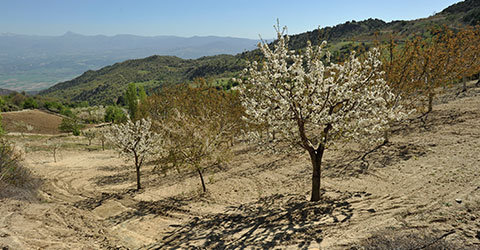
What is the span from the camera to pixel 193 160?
16.3 m

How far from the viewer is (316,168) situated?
40.6 feet

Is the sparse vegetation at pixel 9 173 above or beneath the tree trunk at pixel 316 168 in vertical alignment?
beneath

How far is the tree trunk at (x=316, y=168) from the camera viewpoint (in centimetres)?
1220

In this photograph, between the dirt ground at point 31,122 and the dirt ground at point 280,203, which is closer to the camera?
the dirt ground at point 280,203

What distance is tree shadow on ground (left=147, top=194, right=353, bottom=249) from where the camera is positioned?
10320 millimetres

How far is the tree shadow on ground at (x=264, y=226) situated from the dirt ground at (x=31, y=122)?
55.6 m

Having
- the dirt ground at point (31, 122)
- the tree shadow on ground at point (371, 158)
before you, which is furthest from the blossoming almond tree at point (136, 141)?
the dirt ground at point (31, 122)

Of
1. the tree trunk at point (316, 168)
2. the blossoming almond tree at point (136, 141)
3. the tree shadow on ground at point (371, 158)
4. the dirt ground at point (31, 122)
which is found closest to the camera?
the tree trunk at point (316, 168)

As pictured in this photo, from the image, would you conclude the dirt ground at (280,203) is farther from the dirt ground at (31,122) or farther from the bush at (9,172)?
the dirt ground at (31,122)

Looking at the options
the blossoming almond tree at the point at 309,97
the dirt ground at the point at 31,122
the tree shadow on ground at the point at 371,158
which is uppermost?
the blossoming almond tree at the point at 309,97

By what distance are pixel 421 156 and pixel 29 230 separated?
2202 centimetres

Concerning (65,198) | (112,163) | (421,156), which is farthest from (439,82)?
(112,163)

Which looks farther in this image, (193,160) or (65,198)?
(65,198)

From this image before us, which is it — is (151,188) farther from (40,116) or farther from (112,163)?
(40,116)
